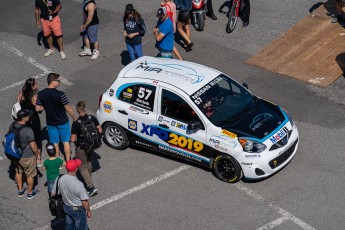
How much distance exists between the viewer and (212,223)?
39.3ft

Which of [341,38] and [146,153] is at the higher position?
[341,38]

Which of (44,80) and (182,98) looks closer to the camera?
(182,98)

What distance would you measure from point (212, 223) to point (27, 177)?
3562 mm

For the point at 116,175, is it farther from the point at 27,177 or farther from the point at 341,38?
the point at 341,38

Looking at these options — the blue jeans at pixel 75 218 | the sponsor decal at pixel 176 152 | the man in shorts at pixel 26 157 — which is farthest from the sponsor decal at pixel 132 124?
the blue jeans at pixel 75 218

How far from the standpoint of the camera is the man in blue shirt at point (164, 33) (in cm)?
1584

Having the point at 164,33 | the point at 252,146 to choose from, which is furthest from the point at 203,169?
the point at 164,33

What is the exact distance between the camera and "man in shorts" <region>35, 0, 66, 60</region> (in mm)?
17375

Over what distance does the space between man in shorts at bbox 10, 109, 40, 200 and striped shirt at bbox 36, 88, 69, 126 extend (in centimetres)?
68

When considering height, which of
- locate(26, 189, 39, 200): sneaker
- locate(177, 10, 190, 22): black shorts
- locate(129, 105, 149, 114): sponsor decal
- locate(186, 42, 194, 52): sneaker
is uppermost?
locate(177, 10, 190, 22): black shorts

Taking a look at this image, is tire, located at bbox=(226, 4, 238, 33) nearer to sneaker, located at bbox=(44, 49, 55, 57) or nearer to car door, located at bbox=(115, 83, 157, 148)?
sneaker, located at bbox=(44, 49, 55, 57)

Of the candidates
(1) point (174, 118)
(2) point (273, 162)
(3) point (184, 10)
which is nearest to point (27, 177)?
(1) point (174, 118)

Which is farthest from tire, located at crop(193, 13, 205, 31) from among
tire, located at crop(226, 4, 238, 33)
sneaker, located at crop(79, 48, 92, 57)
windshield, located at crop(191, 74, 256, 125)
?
windshield, located at crop(191, 74, 256, 125)

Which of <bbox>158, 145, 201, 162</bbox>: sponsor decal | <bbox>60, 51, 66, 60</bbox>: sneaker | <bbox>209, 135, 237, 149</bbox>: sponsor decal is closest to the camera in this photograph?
<bbox>209, 135, 237, 149</bbox>: sponsor decal
